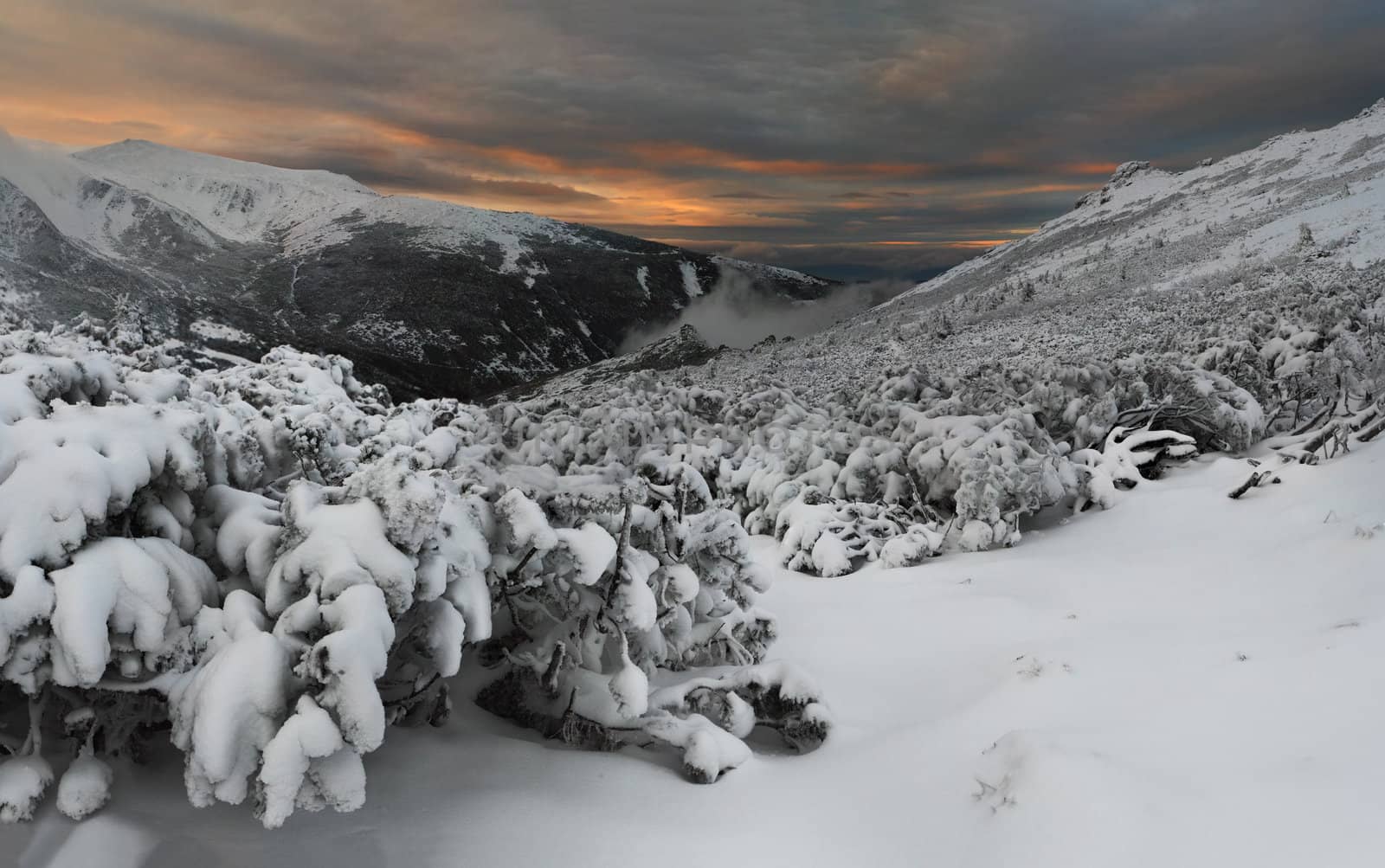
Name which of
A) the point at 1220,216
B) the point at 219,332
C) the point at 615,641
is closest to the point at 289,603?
the point at 615,641

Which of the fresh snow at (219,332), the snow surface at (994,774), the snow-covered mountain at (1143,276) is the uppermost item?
the snow-covered mountain at (1143,276)

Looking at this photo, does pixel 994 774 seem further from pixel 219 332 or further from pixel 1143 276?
pixel 219 332

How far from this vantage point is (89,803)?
4.01 metres

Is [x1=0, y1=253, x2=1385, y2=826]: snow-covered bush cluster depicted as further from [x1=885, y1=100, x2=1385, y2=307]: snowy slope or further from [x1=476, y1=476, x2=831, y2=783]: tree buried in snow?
[x1=885, y1=100, x2=1385, y2=307]: snowy slope

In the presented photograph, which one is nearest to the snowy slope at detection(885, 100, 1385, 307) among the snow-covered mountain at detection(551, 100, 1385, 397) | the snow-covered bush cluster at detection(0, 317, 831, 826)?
the snow-covered mountain at detection(551, 100, 1385, 397)

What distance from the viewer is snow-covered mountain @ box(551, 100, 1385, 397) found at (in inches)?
1196

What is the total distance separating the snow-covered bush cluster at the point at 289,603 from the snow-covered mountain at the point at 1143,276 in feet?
63.8

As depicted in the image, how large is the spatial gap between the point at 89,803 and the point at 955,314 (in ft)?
166

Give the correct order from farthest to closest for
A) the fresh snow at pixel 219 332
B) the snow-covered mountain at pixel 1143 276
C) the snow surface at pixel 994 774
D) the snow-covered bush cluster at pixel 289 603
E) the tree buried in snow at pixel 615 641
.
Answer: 1. the fresh snow at pixel 219 332
2. the snow-covered mountain at pixel 1143 276
3. the tree buried in snow at pixel 615 641
4. the snow surface at pixel 994 774
5. the snow-covered bush cluster at pixel 289 603

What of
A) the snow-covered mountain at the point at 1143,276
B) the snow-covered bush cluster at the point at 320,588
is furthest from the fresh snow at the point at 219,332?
the snow-covered bush cluster at the point at 320,588

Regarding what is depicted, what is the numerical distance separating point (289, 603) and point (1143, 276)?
48.9m

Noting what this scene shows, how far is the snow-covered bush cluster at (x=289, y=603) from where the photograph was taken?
3.64 metres

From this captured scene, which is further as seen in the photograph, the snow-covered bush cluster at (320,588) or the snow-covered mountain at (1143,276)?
the snow-covered mountain at (1143,276)

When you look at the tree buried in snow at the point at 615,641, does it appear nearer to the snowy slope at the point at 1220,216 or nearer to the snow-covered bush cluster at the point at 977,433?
the snow-covered bush cluster at the point at 977,433
